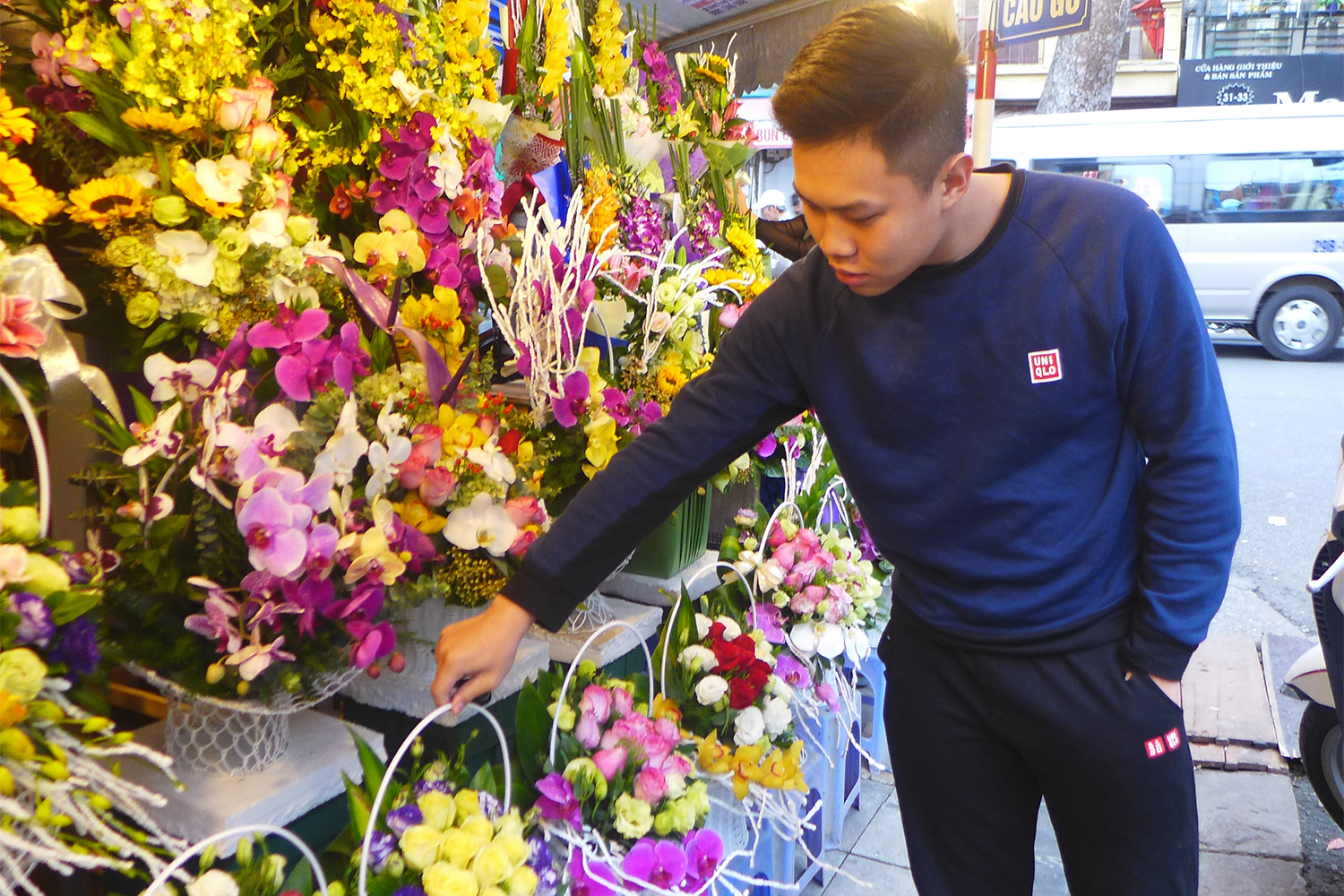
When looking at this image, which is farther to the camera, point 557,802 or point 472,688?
point 557,802

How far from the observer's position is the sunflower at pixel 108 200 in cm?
111

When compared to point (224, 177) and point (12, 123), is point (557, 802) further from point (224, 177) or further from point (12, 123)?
point (12, 123)

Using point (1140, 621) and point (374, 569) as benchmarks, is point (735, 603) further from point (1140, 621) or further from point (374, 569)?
point (374, 569)

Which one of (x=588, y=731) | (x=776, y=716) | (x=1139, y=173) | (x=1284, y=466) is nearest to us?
(x=588, y=731)

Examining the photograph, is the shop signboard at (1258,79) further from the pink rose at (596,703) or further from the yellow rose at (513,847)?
the yellow rose at (513,847)

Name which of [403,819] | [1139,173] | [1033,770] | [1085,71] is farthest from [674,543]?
[1085,71]

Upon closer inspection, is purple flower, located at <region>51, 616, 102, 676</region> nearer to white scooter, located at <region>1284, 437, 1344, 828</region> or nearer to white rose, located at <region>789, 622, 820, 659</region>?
white rose, located at <region>789, 622, 820, 659</region>

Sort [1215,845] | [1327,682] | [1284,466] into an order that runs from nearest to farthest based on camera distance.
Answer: [1327,682], [1215,845], [1284,466]

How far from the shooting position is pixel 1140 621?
114 cm

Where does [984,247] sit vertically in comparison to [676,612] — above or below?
above

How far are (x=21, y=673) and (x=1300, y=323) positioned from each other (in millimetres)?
9939

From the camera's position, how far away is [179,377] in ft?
3.43

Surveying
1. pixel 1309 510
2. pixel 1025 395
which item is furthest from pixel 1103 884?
pixel 1309 510

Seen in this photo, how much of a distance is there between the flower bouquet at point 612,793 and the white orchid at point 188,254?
0.60m
